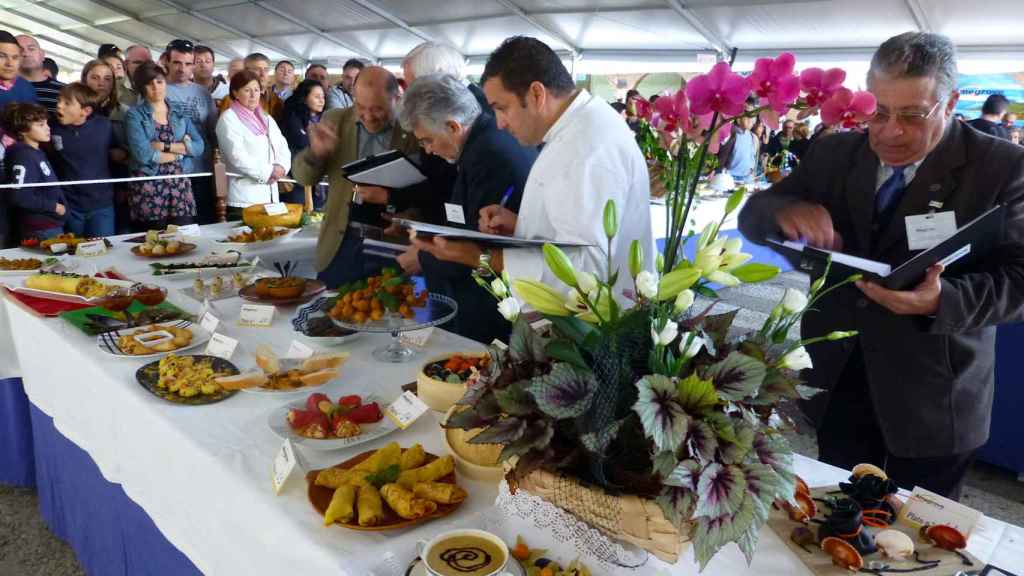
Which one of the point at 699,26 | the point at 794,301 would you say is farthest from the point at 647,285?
the point at 699,26

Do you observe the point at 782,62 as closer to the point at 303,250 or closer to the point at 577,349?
the point at 577,349

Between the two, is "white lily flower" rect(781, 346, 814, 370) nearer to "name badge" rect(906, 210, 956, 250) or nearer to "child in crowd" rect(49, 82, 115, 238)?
"name badge" rect(906, 210, 956, 250)

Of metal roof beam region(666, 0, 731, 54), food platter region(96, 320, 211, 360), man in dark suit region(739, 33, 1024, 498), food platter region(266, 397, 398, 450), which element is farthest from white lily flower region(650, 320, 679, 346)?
metal roof beam region(666, 0, 731, 54)

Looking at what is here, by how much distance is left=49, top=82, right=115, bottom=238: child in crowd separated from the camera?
3.40 m

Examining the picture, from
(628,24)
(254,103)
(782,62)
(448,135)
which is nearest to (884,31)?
(628,24)

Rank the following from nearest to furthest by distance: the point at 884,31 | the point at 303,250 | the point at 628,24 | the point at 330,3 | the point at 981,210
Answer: the point at 981,210, the point at 303,250, the point at 884,31, the point at 628,24, the point at 330,3

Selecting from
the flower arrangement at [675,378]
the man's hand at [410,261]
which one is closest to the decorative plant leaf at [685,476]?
the flower arrangement at [675,378]

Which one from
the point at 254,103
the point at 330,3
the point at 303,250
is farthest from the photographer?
the point at 330,3

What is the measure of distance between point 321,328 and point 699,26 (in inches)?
338

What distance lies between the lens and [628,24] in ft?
31.8

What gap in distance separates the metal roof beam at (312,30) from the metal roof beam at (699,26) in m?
7.07

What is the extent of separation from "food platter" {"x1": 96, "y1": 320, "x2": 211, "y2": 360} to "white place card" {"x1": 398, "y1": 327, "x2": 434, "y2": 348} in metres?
0.47

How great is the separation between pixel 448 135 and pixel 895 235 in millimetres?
1087

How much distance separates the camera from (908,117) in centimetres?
119
